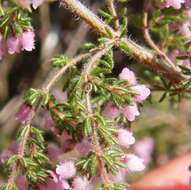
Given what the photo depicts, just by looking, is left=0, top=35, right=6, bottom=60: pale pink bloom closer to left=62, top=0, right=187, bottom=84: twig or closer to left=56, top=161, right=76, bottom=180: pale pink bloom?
left=62, top=0, right=187, bottom=84: twig

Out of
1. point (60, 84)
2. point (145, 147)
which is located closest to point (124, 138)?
point (60, 84)

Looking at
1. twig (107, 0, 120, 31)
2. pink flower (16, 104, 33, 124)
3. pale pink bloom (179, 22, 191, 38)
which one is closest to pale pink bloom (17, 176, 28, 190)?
pink flower (16, 104, 33, 124)

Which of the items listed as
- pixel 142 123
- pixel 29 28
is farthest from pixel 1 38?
pixel 142 123

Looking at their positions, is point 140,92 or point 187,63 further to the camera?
point 187,63

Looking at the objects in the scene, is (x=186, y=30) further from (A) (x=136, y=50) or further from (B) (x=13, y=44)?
(B) (x=13, y=44)

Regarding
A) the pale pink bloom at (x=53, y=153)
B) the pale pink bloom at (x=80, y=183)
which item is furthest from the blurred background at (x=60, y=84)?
the pale pink bloom at (x=80, y=183)

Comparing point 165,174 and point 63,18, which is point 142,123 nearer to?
point 165,174
